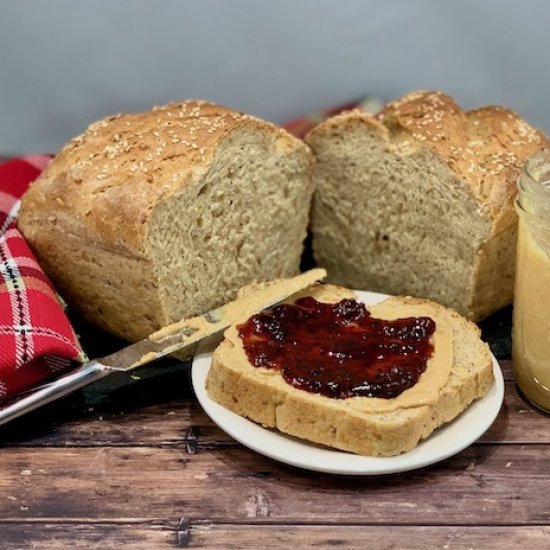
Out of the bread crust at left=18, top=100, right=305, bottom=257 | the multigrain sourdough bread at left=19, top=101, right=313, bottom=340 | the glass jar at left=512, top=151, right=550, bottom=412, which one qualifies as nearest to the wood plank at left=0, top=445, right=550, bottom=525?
the glass jar at left=512, top=151, right=550, bottom=412

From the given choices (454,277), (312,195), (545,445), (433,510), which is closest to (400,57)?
(312,195)

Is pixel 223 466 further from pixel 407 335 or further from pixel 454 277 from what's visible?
pixel 454 277

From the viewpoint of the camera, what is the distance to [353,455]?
8.02 feet

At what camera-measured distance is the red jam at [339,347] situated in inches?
98.9

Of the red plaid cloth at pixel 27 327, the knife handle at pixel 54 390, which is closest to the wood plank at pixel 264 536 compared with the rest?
the knife handle at pixel 54 390

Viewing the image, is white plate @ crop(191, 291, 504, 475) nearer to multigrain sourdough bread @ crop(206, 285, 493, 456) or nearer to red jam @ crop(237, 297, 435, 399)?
multigrain sourdough bread @ crop(206, 285, 493, 456)

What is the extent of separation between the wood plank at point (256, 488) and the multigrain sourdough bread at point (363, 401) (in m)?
0.12

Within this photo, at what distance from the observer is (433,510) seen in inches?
93.0

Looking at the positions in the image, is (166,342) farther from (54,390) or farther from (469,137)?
(469,137)

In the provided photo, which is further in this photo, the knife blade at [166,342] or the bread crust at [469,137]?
the bread crust at [469,137]

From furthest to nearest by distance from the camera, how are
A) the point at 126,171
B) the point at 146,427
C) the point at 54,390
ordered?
the point at 126,171, the point at 146,427, the point at 54,390

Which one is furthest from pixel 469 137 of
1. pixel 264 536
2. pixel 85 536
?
pixel 85 536

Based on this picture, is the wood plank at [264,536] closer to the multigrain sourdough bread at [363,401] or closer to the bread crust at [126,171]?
the multigrain sourdough bread at [363,401]

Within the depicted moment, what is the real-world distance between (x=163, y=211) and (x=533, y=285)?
1.11 meters
